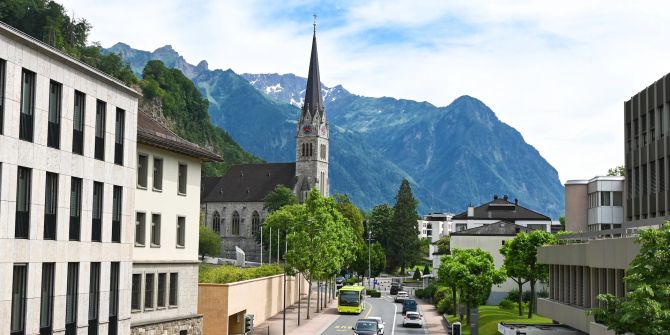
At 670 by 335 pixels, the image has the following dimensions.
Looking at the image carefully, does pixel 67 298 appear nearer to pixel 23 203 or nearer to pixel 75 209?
pixel 75 209

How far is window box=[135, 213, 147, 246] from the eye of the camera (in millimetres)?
45062

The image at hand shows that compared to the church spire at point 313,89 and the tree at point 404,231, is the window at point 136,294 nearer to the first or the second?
the church spire at point 313,89

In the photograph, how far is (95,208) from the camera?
37.6 m

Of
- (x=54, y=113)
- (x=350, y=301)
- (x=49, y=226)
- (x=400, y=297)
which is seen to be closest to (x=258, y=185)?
(x=400, y=297)

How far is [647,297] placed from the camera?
902 inches

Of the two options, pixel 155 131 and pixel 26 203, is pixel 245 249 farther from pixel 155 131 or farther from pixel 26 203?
pixel 26 203

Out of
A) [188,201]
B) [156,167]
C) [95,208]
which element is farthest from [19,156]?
[188,201]

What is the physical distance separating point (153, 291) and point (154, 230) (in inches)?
130

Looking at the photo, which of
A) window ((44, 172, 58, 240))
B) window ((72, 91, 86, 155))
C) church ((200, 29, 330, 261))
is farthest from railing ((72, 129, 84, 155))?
church ((200, 29, 330, 261))

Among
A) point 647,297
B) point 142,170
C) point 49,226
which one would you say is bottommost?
point 647,297

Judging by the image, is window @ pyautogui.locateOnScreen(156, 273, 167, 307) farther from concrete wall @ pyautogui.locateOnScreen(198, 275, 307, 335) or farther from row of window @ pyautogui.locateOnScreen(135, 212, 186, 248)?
concrete wall @ pyautogui.locateOnScreen(198, 275, 307, 335)

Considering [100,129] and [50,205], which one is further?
[100,129]

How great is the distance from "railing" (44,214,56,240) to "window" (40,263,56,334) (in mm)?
1058

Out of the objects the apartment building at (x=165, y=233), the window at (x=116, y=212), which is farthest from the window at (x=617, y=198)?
the window at (x=116, y=212)
